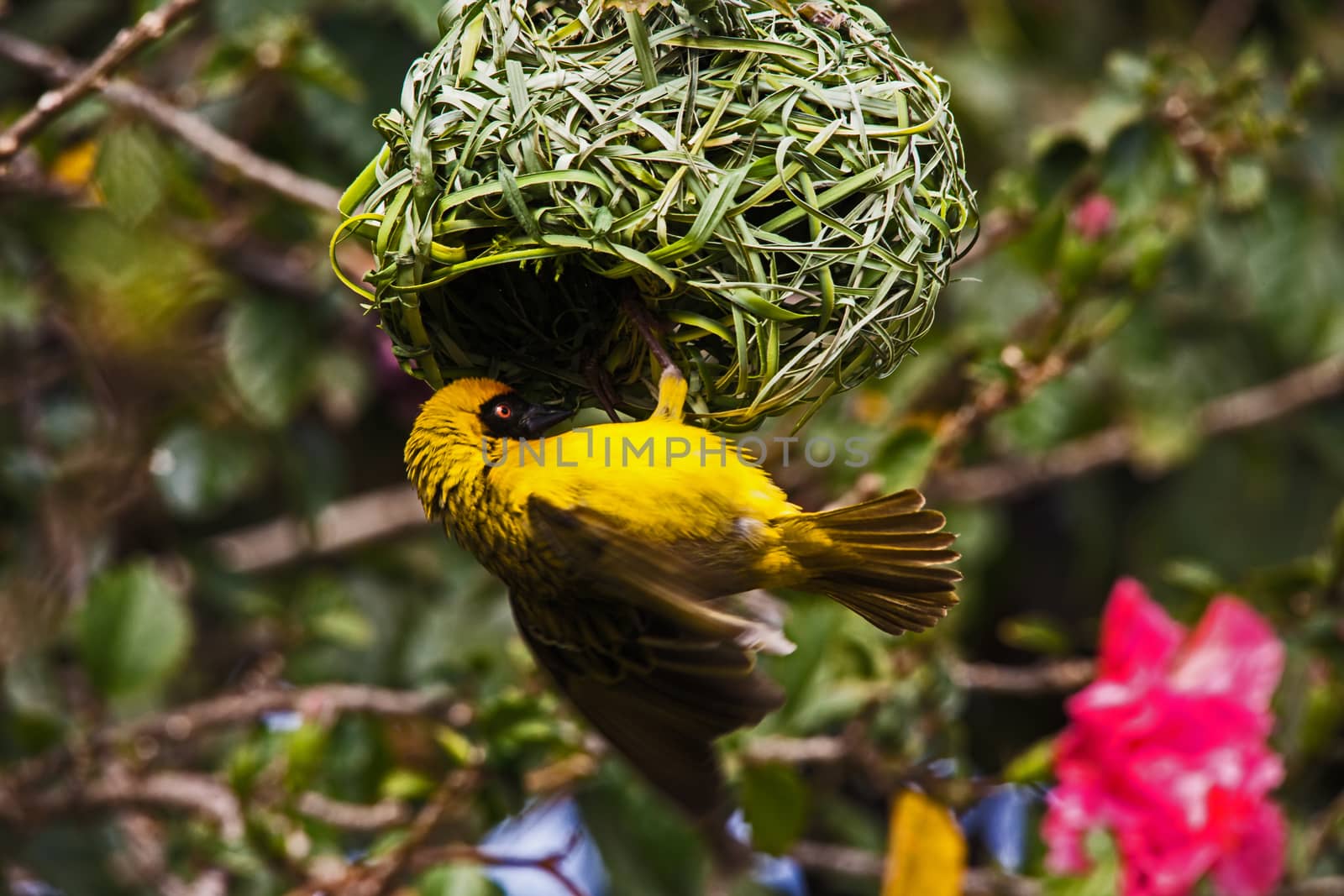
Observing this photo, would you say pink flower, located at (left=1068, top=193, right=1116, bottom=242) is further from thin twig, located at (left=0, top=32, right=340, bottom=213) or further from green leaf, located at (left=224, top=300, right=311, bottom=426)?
green leaf, located at (left=224, top=300, right=311, bottom=426)

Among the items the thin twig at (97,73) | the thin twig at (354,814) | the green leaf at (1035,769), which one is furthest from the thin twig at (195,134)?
the green leaf at (1035,769)

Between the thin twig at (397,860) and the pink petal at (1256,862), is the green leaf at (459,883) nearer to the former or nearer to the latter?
the thin twig at (397,860)

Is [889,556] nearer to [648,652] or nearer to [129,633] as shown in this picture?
[648,652]

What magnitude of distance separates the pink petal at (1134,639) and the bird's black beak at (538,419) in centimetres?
111

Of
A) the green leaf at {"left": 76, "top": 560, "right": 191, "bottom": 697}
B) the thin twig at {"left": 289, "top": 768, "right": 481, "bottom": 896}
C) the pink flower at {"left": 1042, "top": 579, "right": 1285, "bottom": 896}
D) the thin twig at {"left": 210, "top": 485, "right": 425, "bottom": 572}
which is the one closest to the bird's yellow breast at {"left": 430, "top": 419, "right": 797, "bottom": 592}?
the thin twig at {"left": 289, "top": 768, "right": 481, "bottom": 896}

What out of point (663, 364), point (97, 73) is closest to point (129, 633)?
point (97, 73)

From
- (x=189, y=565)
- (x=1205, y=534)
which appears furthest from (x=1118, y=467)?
(x=189, y=565)

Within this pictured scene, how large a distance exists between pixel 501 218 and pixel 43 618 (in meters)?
1.67

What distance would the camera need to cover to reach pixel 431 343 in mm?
1771

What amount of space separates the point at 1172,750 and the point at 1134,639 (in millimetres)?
184

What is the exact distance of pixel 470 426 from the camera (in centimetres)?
177

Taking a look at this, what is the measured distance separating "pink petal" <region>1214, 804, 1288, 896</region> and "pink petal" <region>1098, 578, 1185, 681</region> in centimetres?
30

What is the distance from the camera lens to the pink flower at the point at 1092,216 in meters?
2.52

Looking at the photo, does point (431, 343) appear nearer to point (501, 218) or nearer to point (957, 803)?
point (501, 218)
